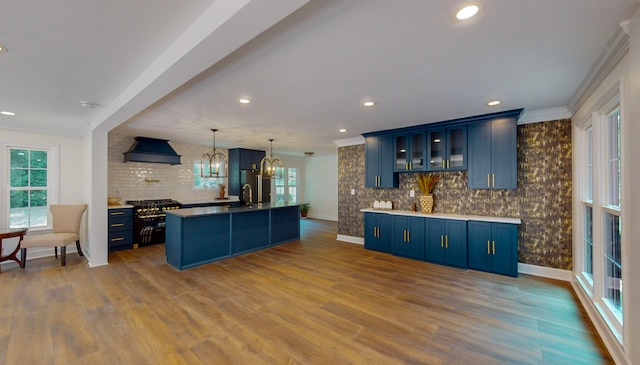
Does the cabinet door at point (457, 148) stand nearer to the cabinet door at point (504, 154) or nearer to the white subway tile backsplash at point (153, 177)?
the cabinet door at point (504, 154)

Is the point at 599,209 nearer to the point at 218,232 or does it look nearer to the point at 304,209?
the point at 218,232

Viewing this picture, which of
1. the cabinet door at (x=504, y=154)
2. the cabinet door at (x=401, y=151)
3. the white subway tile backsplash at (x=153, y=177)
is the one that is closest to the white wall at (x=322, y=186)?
the white subway tile backsplash at (x=153, y=177)

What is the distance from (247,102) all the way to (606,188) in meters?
4.07

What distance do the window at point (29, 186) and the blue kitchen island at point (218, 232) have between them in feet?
9.00

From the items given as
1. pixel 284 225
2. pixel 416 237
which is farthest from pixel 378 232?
pixel 284 225

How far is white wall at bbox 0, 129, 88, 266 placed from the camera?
4.62 metres

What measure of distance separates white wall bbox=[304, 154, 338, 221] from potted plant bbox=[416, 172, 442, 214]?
468 cm

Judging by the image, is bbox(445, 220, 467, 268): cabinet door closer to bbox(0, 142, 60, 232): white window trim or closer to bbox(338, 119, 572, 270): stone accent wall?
bbox(338, 119, 572, 270): stone accent wall

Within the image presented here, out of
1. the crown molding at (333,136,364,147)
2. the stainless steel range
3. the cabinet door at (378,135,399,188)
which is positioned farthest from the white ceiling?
the stainless steel range

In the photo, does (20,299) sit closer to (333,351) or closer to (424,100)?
(333,351)

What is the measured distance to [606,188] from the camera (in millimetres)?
2637

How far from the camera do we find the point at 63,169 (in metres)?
5.11

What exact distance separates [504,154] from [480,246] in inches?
57.7

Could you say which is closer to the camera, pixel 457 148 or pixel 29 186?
pixel 457 148
